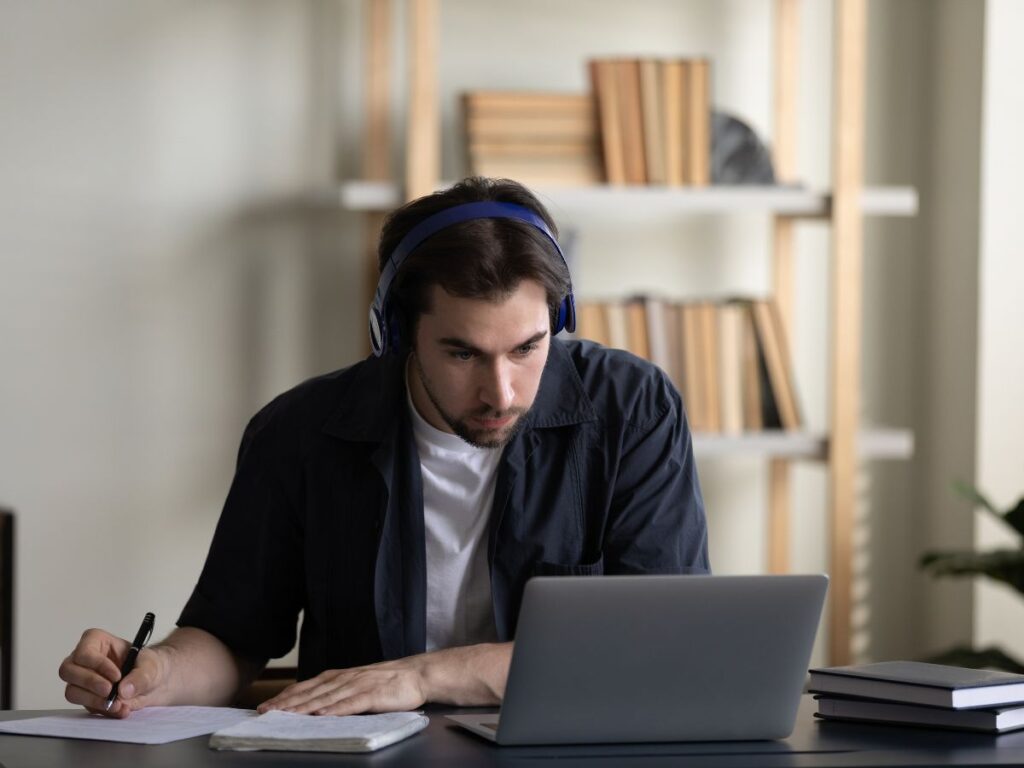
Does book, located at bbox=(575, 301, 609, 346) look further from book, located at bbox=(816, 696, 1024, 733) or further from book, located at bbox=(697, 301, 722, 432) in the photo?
book, located at bbox=(816, 696, 1024, 733)

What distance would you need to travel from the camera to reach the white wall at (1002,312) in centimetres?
284

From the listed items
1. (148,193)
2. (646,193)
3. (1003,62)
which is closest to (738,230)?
(646,193)

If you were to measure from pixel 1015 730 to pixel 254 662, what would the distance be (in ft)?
2.99

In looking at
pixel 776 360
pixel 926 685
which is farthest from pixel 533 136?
pixel 926 685

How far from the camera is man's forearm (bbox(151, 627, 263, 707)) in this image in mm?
1549

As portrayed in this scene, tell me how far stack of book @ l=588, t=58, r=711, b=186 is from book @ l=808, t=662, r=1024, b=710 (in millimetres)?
1445

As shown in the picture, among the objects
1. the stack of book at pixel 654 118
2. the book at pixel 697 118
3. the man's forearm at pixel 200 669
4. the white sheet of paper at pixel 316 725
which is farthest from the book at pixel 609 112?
the white sheet of paper at pixel 316 725

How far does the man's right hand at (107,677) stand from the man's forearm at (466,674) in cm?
28

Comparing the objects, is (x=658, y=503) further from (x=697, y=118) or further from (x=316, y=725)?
(x=697, y=118)

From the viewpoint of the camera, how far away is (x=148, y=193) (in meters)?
2.79

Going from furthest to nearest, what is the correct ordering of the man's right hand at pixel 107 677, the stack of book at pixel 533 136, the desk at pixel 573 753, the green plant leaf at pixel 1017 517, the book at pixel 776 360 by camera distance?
the book at pixel 776 360
the stack of book at pixel 533 136
the green plant leaf at pixel 1017 517
the man's right hand at pixel 107 677
the desk at pixel 573 753

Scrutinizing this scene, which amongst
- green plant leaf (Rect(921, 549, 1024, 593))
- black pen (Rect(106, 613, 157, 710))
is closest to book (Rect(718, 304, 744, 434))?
green plant leaf (Rect(921, 549, 1024, 593))

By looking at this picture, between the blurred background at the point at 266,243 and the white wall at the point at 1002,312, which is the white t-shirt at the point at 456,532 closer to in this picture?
the blurred background at the point at 266,243

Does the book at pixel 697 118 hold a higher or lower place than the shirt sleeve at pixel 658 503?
higher
